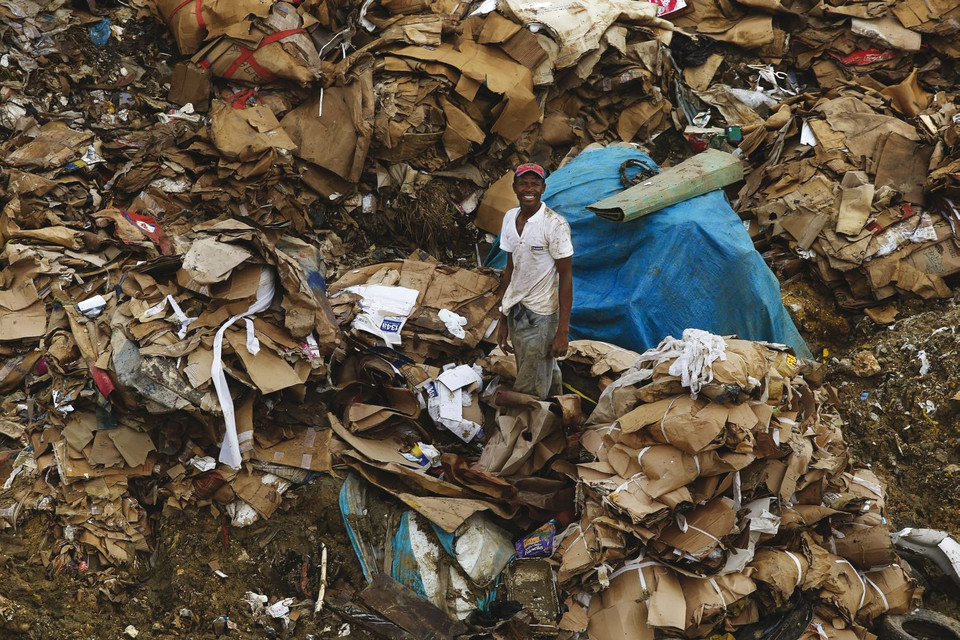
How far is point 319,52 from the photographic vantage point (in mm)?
6512

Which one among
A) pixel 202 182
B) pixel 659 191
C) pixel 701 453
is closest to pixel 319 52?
pixel 202 182

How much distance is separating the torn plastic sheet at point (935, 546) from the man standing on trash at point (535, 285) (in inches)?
88.9

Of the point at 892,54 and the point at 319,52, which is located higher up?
the point at 319,52

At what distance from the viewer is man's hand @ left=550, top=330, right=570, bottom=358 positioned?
456 centimetres

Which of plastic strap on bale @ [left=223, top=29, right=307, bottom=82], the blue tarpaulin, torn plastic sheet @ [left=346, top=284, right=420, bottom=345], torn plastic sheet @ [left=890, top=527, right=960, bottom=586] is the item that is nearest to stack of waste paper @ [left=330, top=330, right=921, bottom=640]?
torn plastic sheet @ [left=890, top=527, right=960, bottom=586]

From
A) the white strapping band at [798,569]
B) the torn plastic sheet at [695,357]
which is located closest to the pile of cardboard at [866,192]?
the torn plastic sheet at [695,357]

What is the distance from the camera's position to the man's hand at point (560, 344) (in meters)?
4.56

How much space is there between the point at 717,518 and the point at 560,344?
1.28 meters

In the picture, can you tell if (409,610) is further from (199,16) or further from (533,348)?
(199,16)

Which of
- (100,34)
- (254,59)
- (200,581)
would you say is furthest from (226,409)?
(100,34)

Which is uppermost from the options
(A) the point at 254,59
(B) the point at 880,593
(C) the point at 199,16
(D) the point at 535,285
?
(C) the point at 199,16

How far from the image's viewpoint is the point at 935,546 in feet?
14.6

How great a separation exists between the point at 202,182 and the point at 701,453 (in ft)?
13.6

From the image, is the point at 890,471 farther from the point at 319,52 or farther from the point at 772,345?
the point at 319,52
